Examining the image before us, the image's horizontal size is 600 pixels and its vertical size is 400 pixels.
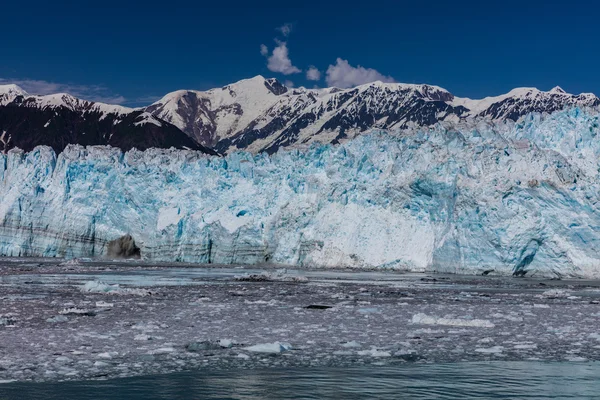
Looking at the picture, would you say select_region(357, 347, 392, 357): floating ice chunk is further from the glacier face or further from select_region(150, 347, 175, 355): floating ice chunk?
the glacier face

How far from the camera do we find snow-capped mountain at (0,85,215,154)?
124 m

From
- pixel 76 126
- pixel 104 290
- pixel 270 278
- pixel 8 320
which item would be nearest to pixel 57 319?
pixel 8 320

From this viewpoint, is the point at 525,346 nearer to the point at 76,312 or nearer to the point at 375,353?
the point at 375,353

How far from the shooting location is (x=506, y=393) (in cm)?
708

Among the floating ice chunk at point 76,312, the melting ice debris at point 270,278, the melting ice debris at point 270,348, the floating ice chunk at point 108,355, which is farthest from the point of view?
the melting ice debris at point 270,278

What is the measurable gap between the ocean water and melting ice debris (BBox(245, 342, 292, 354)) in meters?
1.30

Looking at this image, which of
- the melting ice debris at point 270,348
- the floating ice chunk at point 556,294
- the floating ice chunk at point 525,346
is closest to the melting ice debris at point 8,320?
the melting ice debris at point 270,348

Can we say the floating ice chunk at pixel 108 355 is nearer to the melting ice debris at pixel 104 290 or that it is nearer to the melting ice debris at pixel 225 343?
the melting ice debris at pixel 225 343

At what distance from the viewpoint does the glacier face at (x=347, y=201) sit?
107ft

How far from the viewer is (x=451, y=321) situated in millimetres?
12969

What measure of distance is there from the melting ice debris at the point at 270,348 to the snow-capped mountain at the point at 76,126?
4410 inches

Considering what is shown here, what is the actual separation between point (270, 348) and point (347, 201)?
3145 centimetres

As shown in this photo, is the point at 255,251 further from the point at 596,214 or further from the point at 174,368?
the point at 174,368

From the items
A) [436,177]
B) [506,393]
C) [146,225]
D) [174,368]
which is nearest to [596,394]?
[506,393]
